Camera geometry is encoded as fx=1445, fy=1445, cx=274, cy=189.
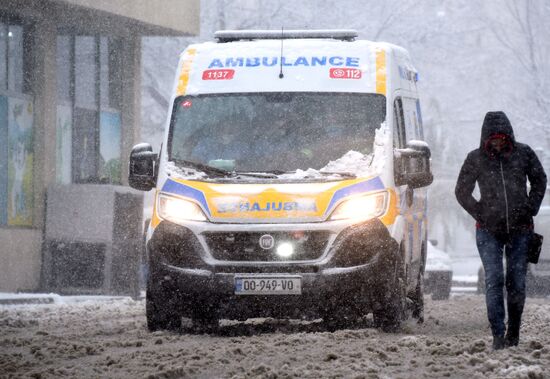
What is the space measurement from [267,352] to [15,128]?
12747 millimetres

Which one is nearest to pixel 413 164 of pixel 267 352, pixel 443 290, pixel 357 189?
pixel 357 189

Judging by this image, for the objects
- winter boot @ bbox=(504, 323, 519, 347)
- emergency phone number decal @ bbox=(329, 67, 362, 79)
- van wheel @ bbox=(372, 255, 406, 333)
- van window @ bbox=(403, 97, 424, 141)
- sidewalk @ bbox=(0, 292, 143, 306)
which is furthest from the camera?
sidewalk @ bbox=(0, 292, 143, 306)

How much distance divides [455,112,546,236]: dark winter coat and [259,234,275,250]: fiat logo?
5.78ft

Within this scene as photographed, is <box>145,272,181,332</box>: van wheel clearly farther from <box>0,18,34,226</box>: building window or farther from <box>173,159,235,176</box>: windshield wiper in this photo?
<box>0,18,34,226</box>: building window

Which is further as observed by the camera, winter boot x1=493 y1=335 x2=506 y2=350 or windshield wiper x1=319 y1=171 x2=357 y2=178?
windshield wiper x1=319 y1=171 x2=357 y2=178

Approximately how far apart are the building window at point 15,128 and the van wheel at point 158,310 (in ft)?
32.8

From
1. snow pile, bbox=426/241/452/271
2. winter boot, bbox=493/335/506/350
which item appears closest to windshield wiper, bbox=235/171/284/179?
winter boot, bbox=493/335/506/350

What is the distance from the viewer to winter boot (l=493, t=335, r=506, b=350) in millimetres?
10117

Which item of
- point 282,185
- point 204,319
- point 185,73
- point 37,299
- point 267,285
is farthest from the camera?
point 37,299

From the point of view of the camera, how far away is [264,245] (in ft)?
37.8

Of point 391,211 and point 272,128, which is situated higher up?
point 272,128

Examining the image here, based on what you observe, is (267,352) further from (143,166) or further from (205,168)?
(143,166)

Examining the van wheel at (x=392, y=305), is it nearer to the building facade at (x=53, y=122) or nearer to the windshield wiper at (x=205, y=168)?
the windshield wiper at (x=205, y=168)

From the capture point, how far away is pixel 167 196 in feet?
38.6
